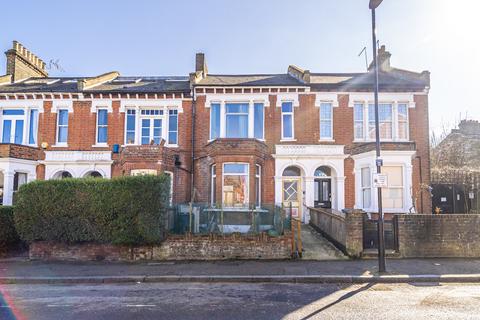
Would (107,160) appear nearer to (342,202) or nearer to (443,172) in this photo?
(342,202)

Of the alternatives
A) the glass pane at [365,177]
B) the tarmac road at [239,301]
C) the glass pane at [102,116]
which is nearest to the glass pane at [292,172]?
the glass pane at [365,177]

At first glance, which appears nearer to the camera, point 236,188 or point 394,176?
point 394,176

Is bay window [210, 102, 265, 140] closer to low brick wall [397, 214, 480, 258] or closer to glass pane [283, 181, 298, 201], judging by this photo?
glass pane [283, 181, 298, 201]

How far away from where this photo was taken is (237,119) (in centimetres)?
1784

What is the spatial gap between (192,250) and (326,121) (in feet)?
35.1

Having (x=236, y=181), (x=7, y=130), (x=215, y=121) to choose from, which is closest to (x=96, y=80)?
(x=7, y=130)

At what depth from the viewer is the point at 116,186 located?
10.8m

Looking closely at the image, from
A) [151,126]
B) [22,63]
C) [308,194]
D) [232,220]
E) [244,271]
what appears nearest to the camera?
[244,271]

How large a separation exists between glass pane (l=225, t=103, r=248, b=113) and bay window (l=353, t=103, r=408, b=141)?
19.8ft

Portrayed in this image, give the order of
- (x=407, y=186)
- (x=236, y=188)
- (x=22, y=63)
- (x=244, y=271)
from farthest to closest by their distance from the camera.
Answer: (x=22, y=63) → (x=236, y=188) → (x=407, y=186) → (x=244, y=271)

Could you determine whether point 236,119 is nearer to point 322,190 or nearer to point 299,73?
point 299,73

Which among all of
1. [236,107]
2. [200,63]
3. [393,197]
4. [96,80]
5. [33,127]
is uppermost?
[200,63]

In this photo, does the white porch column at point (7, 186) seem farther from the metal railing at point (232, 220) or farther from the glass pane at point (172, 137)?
the metal railing at point (232, 220)

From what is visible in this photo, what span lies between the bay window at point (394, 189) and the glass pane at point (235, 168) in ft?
22.2
